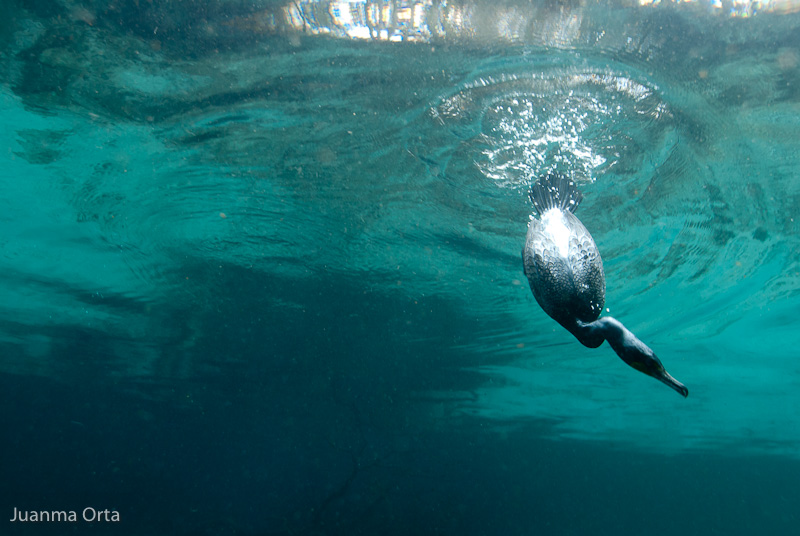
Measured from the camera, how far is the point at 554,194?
272 centimetres

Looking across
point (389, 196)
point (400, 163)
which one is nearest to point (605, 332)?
point (400, 163)

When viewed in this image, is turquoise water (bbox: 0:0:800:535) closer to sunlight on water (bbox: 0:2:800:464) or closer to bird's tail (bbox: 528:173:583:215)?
sunlight on water (bbox: 0:2:800:464)

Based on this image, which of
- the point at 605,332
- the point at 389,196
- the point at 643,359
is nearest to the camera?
the point at 643,359

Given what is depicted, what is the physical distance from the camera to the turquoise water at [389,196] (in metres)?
6.59

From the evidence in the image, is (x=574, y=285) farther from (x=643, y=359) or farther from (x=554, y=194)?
(x=554, y=194)

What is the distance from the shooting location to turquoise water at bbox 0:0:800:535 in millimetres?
6594

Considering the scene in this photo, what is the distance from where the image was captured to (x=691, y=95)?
729 centimetres

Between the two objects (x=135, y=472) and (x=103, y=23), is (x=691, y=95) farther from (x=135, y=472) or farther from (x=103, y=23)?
(x=135, y=472)

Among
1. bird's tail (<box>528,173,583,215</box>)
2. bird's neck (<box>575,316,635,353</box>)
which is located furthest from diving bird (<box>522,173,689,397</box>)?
bird's tail (<box>528,173,583,215</box>)

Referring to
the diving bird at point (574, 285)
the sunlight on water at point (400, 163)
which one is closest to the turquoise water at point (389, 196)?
the sunlight on water at point (400, 163)

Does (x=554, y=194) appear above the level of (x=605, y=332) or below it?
above

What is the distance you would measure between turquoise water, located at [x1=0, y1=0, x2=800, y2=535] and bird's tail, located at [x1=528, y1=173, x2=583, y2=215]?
448 cm

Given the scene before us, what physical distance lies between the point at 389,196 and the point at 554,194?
7680 millimetres

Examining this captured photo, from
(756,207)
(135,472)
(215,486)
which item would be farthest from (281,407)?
(215,486)
